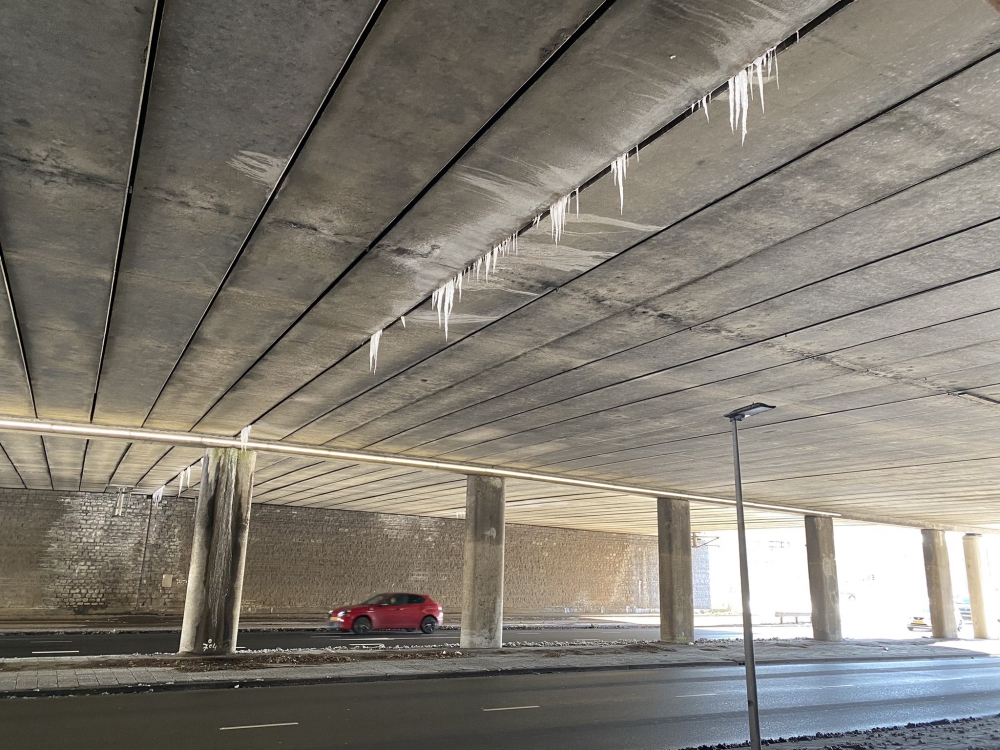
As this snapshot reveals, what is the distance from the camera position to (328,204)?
21.4ft

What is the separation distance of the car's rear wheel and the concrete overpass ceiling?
1511cm

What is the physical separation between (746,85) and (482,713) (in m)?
9.88

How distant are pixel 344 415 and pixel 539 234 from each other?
30.7ft

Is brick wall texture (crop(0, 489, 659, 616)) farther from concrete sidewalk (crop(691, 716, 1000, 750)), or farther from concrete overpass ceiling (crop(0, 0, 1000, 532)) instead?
concrete sidewalk (crop(691, 716, 1000, 750))

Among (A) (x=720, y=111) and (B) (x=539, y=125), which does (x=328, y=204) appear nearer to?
(B) (x=539, y=125)

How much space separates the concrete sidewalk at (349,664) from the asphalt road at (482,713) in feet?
1.67

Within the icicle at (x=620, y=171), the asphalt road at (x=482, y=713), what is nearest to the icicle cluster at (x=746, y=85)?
the icicle at (x=620, y=171)

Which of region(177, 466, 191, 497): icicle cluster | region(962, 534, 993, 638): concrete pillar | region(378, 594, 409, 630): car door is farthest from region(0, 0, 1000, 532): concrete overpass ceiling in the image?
region(962, 534, 993, 638): concrete pillar

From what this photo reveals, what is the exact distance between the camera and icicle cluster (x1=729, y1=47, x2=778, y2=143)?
4.57 m

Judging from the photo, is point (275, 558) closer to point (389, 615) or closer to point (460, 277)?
point (389, 615)

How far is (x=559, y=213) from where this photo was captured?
21.3ft

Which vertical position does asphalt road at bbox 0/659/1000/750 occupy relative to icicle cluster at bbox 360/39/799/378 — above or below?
below

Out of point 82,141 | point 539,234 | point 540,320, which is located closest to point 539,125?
point 539,234

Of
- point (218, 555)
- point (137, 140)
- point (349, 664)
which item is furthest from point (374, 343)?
point (218, 555)
